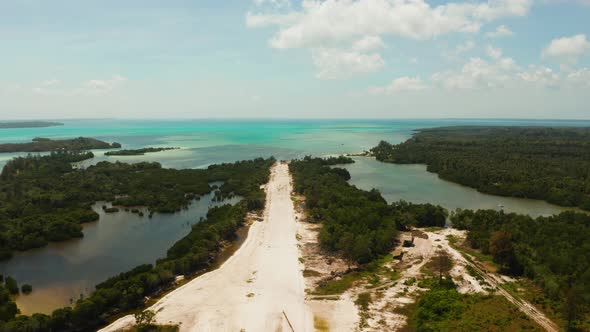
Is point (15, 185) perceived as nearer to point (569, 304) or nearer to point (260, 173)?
point (260, 173)

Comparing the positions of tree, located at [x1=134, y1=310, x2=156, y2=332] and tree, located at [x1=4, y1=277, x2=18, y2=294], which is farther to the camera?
tree, located at [x1=4, y1=277, x2=18, y2=294]

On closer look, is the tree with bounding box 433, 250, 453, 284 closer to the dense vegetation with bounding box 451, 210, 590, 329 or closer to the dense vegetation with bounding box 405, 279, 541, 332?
the dense vegetation with bounding box 405, 279, 541, 332

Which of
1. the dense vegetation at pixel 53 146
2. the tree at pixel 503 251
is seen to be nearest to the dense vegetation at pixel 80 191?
the tree at pixel 503 251

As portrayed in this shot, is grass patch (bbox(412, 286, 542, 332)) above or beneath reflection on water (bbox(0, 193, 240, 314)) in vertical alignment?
above

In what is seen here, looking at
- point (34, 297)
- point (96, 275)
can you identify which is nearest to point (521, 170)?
point (96, 275)

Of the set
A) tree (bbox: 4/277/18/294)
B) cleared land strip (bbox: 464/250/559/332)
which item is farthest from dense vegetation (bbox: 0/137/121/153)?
cleared land strip (bbox: 464/250/559/332)

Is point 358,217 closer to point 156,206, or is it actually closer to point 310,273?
point 310,273
